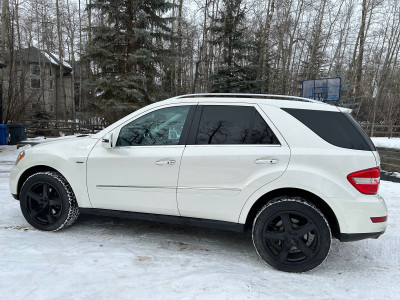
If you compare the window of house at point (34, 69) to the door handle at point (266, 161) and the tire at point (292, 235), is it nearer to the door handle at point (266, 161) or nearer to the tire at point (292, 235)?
the door handle at point (266, 161)

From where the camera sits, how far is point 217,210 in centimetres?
312

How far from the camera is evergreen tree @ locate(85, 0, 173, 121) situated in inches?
507

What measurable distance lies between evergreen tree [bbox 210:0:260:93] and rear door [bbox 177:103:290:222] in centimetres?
1458

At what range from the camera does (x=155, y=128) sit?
347 centimetres

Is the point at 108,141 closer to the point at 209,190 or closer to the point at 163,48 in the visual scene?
the point at 209,190

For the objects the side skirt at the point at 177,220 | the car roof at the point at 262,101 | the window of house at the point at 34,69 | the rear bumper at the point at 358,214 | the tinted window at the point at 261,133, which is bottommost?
the side skirt at the point at 177,220

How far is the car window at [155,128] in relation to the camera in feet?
11.1

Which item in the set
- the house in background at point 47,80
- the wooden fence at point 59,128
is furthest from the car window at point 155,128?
the house in background at point 47,80

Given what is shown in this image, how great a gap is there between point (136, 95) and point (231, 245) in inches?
Result: 402

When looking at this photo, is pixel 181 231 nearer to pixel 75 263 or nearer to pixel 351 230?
pixel 75 263

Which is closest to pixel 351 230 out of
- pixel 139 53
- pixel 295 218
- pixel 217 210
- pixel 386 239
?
pixel 295 218

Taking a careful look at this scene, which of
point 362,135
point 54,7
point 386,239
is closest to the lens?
point 362,135

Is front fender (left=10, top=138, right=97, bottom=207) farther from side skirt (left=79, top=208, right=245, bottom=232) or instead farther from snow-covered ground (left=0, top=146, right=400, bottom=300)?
snow-covered ground (left=0, top=146, right=400, bottom=300)

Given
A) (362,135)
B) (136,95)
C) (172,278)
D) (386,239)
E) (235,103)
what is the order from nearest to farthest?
(172,278), (362,135), (235,103), (386,239), (136,95)
